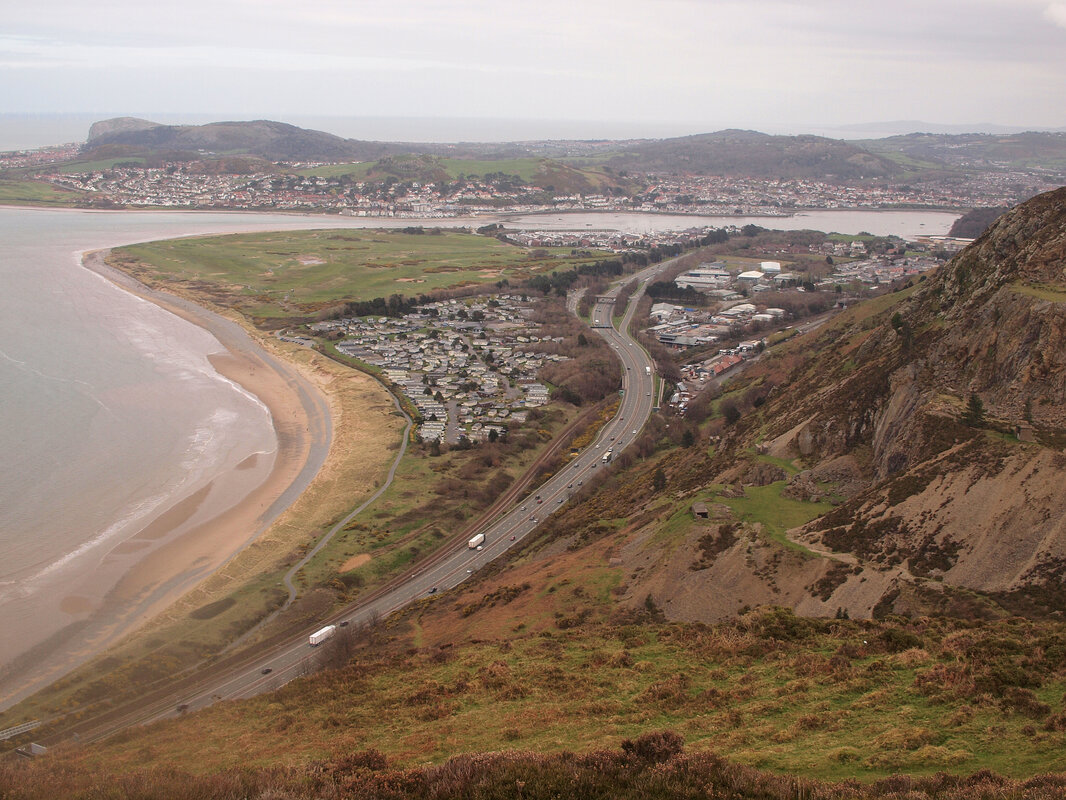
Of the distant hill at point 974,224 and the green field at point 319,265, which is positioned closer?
the green field at point 319,265

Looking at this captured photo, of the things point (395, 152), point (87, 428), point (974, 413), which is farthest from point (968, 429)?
point (395, 152)

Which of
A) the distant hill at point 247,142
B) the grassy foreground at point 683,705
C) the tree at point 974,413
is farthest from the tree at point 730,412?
the distant hill at point 247,142

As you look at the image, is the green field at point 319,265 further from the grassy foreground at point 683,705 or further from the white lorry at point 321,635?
the grassy foreground at point 683,705

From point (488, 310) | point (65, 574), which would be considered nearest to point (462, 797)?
point (65, 574)

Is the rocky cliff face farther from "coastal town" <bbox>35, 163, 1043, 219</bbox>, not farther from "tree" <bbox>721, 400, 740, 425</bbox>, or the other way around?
"coastal town" <bbox>35, 163, 1043, 219</bbox>

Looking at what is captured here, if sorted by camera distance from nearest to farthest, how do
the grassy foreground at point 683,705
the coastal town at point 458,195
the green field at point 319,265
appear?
the grassy foreground at point 683,705
the green field at point 319,265
the coastal town at point 458,195

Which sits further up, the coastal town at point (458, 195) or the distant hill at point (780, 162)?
the distant hill at point (780, 162)
